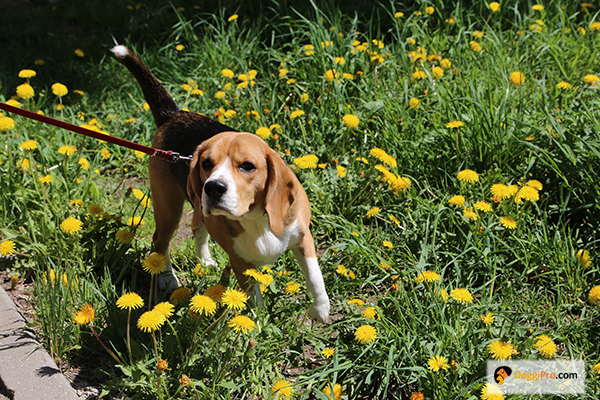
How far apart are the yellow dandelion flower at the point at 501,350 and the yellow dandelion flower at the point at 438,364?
20 cm

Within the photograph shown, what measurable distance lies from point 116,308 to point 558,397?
2.25m

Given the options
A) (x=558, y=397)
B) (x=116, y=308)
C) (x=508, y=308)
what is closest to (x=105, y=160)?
(x=116, y=308)

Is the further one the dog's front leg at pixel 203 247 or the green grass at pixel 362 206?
the dog's front leg at pixel 203 247

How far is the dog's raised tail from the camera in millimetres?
3355

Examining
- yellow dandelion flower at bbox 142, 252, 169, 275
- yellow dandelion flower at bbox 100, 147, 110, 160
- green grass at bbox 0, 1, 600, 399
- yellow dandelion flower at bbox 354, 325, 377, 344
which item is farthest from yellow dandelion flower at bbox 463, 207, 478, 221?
yellow dandelion flower at bbox 100, 147, 110, 160

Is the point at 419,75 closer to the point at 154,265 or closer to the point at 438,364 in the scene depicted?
the point at 438,364

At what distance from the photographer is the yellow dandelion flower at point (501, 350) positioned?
7.10ft

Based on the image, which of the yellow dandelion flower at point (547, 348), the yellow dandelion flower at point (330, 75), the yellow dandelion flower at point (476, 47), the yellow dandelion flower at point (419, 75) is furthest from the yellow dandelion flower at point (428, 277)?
the yellow dandelion flower at point (476, 47)

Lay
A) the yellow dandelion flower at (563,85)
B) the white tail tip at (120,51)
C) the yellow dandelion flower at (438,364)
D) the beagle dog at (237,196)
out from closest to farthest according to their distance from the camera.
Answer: the yellow dandelion flower at (438,364), the beagle dog at (237,196), the white tail tip at (120,51), the yellow dandelion flower at (563,85)

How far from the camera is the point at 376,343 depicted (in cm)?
259

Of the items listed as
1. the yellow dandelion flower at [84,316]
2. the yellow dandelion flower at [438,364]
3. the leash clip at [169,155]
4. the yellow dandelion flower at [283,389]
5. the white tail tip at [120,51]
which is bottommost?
the yellow dandelion flower at [283,389]

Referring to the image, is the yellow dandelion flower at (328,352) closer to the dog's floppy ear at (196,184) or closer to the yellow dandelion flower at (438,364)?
the yellow dandelion flower at (438,364)

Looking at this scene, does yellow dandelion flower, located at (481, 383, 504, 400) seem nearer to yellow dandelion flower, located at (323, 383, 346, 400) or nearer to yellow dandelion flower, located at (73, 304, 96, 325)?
yellow dandelion flower, located at (323, 383, 346, 400)

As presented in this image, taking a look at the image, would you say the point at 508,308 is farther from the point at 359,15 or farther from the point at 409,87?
the point at 359,15
